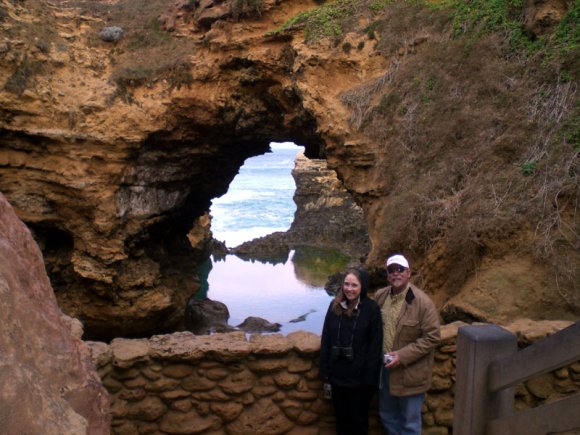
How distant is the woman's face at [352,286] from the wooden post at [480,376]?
1.04 metres

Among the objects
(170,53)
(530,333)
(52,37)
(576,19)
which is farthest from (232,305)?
(530,333)

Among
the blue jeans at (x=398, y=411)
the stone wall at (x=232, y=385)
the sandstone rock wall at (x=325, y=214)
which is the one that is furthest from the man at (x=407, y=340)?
the sandstone rock wall at (x=325, y=214)

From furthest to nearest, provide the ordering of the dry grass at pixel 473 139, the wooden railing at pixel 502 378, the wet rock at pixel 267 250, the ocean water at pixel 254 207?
the ocean water at pixel 254 207
the wet rock at pixel 267 250
the dry grass at pixel 473 139
the wooden railing at pixel 502 378

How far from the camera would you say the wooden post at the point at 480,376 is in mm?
2816

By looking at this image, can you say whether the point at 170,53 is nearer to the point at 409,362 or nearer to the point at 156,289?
the point at 156,289

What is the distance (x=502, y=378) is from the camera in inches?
107

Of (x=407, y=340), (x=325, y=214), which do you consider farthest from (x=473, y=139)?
(x=325, y=214)

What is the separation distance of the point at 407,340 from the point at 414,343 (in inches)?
3.9

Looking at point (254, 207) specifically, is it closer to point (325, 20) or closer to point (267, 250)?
point (267, 250)

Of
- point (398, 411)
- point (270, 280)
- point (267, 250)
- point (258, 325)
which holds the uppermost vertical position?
point (267, 250)

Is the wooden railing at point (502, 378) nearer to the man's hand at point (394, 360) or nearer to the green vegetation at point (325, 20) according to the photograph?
the man's hand at point (394, 360)

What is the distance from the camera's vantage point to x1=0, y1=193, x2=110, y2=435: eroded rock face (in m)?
1.67

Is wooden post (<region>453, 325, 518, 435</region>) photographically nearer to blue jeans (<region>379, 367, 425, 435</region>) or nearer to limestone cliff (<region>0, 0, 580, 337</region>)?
blue jeans (<region>379, 367, 425, 435</region>)

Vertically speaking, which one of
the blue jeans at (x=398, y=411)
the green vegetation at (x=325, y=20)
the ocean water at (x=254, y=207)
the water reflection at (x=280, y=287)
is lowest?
the blue jeans at (x=398, y=411)
